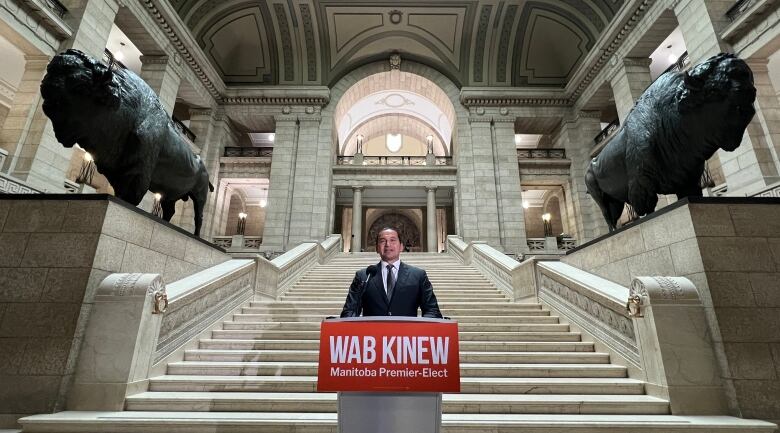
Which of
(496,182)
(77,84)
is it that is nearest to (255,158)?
(496,182)

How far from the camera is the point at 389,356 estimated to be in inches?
58.1

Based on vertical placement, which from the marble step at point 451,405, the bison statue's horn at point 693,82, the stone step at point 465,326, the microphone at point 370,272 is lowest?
Result: the marble step at point 451,405

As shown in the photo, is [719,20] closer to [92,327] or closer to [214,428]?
[214,428]

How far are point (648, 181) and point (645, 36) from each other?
11.5 m

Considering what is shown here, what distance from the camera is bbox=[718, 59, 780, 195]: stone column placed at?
8086 millimetres

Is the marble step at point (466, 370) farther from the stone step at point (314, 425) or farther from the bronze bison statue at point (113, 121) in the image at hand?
the bronze bison statue at point (113, 121)

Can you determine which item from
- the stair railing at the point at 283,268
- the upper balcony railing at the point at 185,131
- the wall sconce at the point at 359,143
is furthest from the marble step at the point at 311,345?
the wall sconce at the point at 359,143

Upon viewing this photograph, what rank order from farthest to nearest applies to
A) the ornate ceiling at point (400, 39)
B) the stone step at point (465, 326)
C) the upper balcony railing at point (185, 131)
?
the ornate ceiling at point (400, 39) → the upper balcony railing at point (185, 131) → the stone step at point (465, 326)

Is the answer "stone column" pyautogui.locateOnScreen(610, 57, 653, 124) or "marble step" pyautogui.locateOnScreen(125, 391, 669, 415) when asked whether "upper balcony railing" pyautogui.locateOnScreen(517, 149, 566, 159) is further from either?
"marble step" pyautogui.locateOnScreen(125, 391, 669, 415)

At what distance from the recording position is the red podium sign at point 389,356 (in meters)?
1.46

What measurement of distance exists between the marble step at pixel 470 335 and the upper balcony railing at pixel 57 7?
10116mm

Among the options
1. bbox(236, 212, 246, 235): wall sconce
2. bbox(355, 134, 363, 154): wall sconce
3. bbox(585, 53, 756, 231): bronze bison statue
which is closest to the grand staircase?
bbox(585, 53, 756, 231): bronze bison statue

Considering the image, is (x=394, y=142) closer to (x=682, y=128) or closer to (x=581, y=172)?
(x=581, y=172)

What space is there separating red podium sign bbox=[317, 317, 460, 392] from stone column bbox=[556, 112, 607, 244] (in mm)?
15806
